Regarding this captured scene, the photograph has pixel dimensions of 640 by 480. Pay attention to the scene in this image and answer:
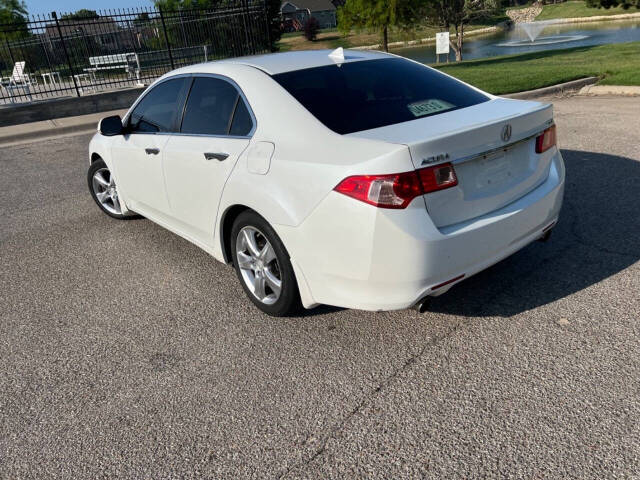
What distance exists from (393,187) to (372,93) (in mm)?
1053

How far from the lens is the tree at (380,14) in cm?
2273

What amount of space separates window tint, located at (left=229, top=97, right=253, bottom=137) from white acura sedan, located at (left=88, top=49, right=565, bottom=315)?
0.01m

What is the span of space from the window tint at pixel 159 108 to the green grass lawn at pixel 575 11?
6695 centimetres

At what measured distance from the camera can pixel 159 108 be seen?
14.4 feet

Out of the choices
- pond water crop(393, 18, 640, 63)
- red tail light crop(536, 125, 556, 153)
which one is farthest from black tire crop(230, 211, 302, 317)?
pond water crop(393, 18, 640, 63)

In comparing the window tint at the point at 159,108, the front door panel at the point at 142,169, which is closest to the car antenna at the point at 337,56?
the window tint at the point at 159,108

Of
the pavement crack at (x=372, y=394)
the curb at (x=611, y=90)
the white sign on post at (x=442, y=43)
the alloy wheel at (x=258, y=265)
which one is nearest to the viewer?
the pavement crack at (x=372, y=394)

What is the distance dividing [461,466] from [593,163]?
486 centimetres

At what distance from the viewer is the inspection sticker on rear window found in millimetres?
3186

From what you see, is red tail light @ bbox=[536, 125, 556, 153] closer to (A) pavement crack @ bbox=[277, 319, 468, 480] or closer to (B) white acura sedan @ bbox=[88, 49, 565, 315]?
(B) white acura sedan @ bbox=[88, 49, 565, 315]

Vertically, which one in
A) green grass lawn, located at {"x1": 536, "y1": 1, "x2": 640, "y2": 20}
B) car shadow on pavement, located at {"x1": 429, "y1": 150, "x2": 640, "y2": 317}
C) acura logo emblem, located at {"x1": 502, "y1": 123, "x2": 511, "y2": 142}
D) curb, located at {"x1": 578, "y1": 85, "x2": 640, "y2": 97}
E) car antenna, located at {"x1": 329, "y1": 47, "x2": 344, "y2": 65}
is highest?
car antenna, located at {"x1": 329, "y1": 47, "x2": 344, "y2": 65}

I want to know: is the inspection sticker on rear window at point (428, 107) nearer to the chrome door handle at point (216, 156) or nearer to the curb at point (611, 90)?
the chrome door handle at point (216, 156)

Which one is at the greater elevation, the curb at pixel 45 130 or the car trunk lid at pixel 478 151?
the car trunk lid at pixel 478 151

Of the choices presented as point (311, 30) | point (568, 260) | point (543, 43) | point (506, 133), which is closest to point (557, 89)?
point (568, 260)
